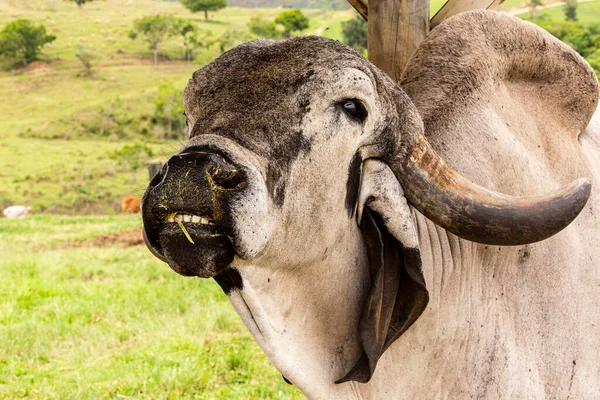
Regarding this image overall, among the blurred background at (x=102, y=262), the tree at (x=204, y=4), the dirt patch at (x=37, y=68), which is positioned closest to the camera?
the blurred background at (x=102, y=262)

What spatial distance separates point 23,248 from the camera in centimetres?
1572

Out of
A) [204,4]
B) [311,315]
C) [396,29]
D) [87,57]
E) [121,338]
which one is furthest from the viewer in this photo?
[204,4]

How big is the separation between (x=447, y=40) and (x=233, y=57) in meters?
1.17

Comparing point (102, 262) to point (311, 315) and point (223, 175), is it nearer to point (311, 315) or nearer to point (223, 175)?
point (311, 315)

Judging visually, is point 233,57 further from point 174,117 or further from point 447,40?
point 174,117

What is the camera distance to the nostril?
2.36 m

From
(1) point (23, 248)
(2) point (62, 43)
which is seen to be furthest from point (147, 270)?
(2) point (62, 43)

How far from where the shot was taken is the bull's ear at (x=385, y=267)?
291 centimetres

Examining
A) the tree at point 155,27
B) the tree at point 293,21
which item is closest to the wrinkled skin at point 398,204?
the tree at point 293,21

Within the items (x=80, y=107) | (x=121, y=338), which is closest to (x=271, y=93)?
(x=121, y=338)

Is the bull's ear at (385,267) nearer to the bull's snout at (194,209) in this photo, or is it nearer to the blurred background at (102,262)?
the bull's snout at (194,209)

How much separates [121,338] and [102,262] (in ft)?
17.0

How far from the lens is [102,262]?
42.3 feet

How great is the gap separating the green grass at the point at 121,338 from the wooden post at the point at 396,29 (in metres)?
2.92
